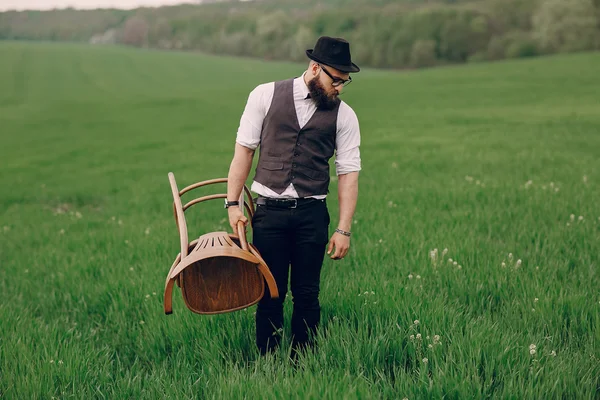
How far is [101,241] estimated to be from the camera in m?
7.58

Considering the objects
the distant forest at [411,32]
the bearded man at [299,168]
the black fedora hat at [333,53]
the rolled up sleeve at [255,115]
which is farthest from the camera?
the distant forest at [411,32]

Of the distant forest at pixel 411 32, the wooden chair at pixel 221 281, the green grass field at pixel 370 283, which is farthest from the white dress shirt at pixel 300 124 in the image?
the distant forest at pixel 411 32

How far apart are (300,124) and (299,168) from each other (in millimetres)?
311

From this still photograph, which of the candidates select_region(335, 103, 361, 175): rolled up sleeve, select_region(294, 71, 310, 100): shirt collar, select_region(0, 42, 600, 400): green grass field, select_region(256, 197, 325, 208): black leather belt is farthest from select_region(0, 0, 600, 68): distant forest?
select_region(256, 197, 325, 208): black leather belt

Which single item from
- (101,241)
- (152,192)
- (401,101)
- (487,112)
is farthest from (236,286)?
(401,101)

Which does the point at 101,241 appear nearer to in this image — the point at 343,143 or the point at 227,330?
the point at 227,330

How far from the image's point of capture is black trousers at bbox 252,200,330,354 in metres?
3.85

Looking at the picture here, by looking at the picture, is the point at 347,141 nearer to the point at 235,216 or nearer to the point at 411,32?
the point at 235,216

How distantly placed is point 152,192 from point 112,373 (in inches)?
320

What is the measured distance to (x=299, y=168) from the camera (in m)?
3.79

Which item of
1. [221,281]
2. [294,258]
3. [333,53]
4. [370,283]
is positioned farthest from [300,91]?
[370,283]

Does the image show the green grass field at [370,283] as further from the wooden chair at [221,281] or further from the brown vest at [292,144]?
the brown vest at [292,144]

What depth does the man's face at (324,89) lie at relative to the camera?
366 cm

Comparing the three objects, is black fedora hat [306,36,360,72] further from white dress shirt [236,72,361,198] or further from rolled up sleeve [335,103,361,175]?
rolled up sleeve [335,103,361,175]
